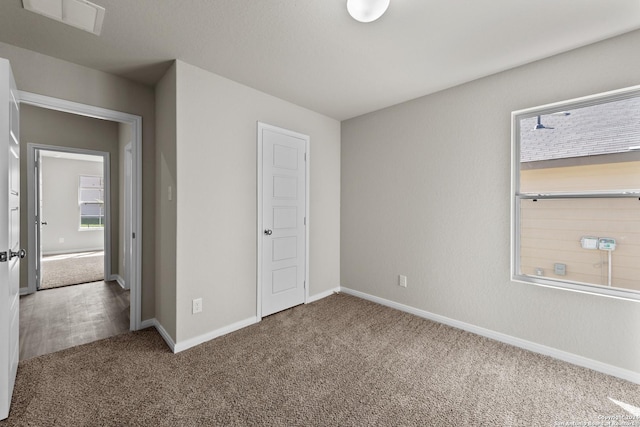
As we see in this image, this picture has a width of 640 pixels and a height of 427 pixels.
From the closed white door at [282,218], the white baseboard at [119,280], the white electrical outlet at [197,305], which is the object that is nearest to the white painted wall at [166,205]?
the white electrical outlet at [197,305]

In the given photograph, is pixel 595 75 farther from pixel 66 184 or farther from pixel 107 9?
pixel 66 184

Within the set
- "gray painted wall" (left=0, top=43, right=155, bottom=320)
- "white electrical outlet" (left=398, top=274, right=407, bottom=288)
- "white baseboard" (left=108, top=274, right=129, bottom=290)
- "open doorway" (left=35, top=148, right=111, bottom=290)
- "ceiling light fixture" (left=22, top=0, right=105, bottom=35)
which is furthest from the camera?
"open doorway" (left=35, top=148, right=111, bottom=290)

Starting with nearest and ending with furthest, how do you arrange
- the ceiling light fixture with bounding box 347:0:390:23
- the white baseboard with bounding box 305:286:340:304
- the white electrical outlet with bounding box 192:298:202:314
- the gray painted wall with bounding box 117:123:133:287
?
the ceiling light fixture with bounding box 347:0:390:23 → the white electrical outlet with bounding box 192:298:202:314 → the white baseboard with bounding box 305:286:340:304 → the gray painted wall with bounding box 117:123:133:287

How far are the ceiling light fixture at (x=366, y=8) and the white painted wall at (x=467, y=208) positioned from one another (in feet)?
5.22

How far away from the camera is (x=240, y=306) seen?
2.83m

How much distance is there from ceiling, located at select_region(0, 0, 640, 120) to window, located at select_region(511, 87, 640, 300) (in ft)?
1.78

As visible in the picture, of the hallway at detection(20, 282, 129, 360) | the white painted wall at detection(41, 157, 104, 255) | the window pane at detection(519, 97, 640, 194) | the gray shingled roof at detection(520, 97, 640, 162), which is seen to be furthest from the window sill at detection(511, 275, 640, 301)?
the white painted wall at detection(41, 157, 104, 255)

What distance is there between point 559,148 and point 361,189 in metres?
2.04

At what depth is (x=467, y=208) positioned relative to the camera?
2.76 meters

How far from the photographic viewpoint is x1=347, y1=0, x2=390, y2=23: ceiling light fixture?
1.55 m

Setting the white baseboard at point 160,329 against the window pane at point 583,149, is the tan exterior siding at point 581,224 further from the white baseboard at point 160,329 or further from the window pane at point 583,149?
the white baseboard at point 160,329

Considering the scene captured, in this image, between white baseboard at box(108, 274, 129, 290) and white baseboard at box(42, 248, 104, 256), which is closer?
white baseboard at box(108, 274, 129, 290)

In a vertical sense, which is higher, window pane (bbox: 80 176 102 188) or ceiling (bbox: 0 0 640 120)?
ceiling (bbox: 0 0 640 120)

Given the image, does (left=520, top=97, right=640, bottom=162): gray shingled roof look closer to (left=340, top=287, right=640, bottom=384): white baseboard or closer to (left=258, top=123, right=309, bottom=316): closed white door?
(left=340, top=287, right=640, bottom=384): white baseboard
